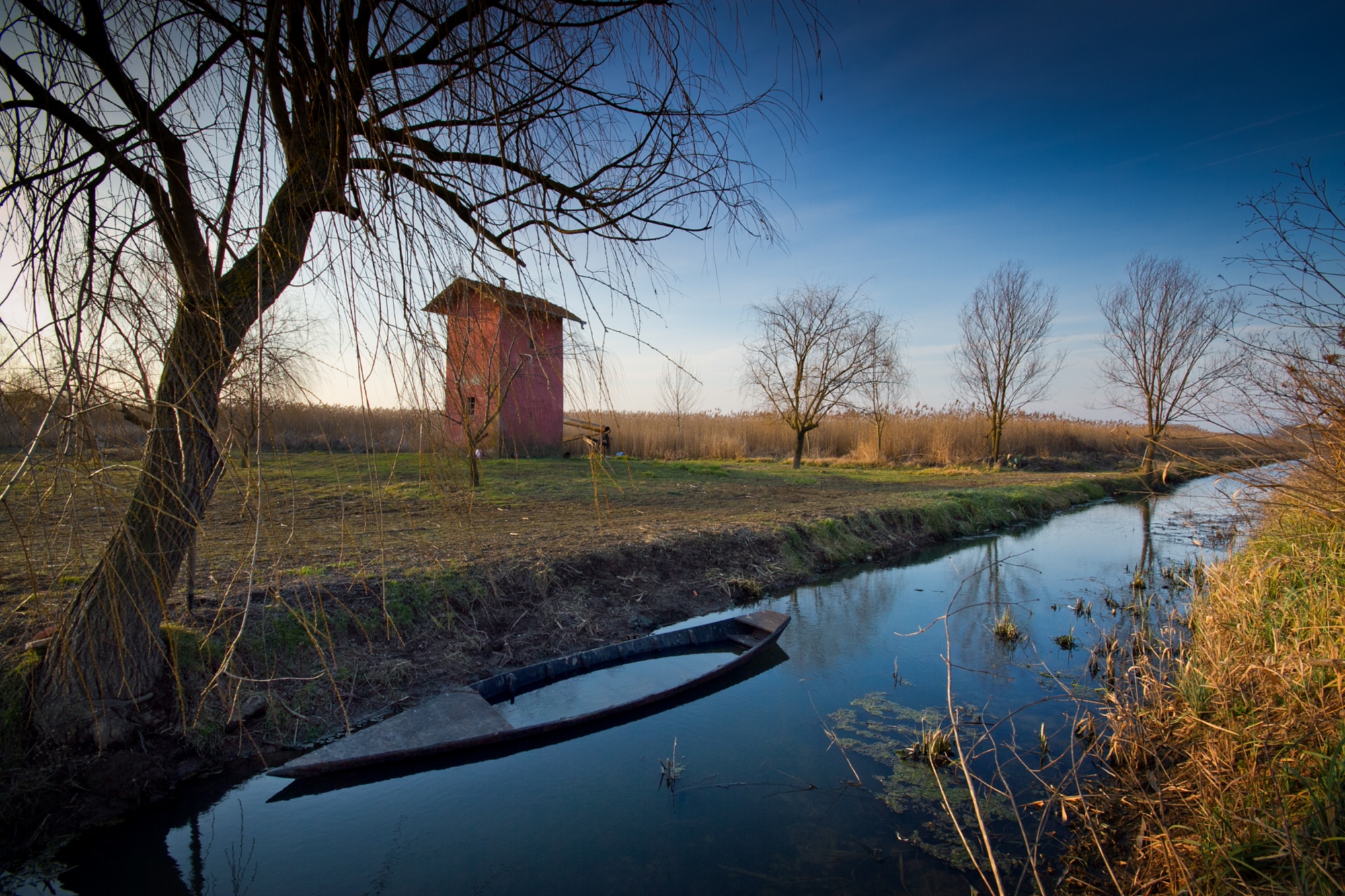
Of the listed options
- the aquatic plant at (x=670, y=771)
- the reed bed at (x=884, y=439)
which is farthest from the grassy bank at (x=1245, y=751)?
the reed bed at (x=884, y=439)

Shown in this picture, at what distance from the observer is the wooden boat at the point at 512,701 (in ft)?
13.3

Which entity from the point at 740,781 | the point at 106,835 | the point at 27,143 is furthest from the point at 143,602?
the point at 740,781

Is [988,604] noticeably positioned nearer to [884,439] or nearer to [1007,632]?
[1007,632]

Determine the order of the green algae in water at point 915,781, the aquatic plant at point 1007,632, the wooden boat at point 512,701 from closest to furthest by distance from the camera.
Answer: the green algae in water at point 915,781, the wooden boat at point 512,701, the aquatic plant at point 1007,632

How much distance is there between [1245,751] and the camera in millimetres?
3010

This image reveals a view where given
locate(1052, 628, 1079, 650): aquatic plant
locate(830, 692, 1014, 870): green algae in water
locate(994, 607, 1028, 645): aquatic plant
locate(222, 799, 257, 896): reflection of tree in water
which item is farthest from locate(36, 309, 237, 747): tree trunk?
locate(1052, 628, 1079, 650): aquatic plant

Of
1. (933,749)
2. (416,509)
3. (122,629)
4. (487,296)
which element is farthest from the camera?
(416,509)

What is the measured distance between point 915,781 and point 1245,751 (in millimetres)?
1713

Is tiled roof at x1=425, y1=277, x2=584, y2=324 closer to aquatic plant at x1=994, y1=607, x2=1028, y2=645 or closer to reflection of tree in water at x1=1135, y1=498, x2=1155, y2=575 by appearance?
aquatic plant at x1=994, y1=607, x2=1028, y2=645

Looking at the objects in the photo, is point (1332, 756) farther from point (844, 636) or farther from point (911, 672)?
point (844, 636)

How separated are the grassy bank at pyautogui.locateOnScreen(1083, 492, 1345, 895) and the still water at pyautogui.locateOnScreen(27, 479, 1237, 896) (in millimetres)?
472

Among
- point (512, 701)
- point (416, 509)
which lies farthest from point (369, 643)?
point (416, 509)

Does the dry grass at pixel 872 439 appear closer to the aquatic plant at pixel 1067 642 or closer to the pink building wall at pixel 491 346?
the aquatic plant at pixel 1067 642

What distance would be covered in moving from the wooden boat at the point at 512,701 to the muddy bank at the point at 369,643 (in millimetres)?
359
